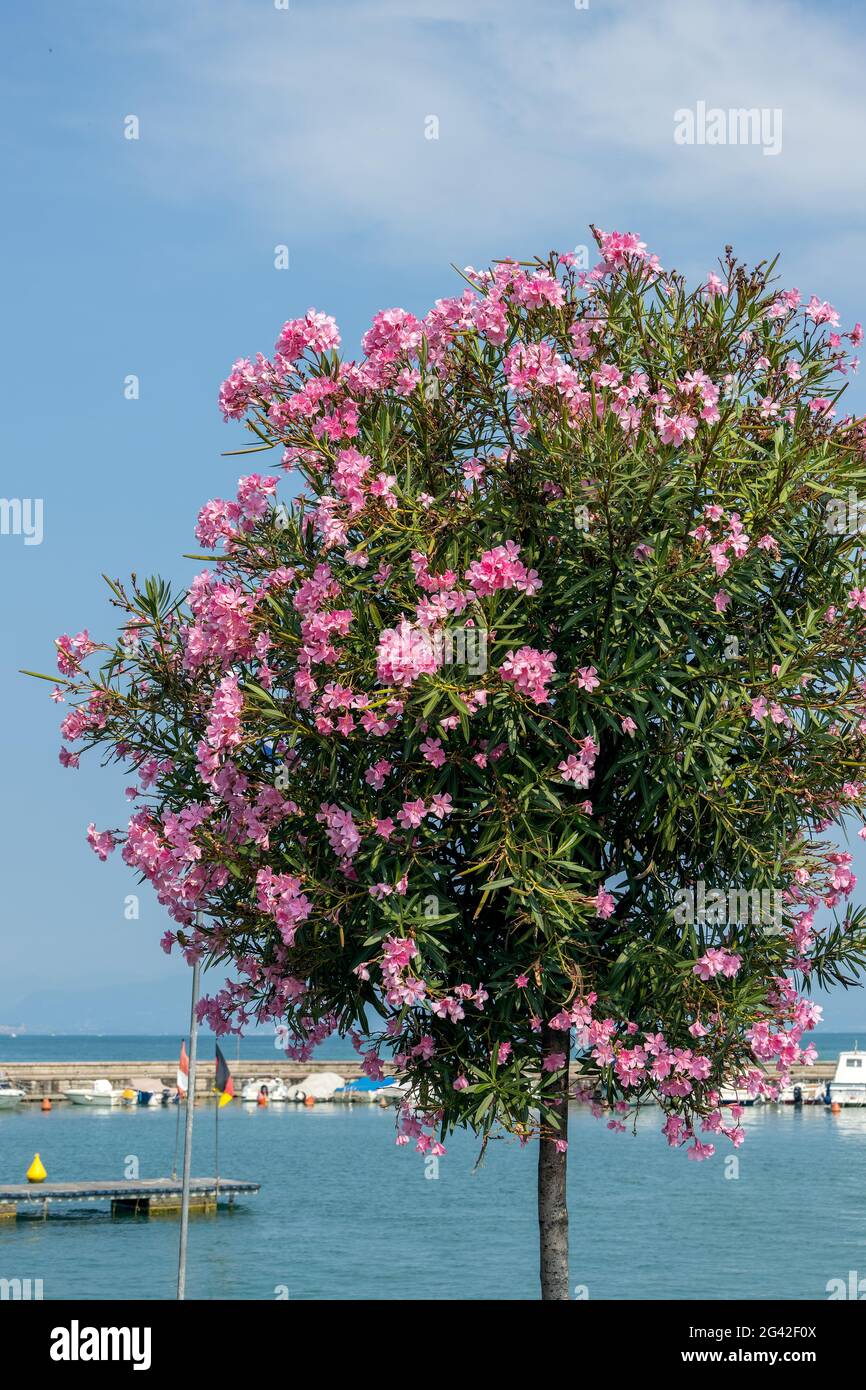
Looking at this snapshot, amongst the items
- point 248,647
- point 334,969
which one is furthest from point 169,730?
point 334,969

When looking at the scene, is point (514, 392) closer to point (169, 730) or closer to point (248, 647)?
point (248, 647)

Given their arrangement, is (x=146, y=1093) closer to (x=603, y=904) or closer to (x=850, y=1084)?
(x=850, y=1084)

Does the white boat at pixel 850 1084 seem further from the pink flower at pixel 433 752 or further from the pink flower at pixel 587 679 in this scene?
the pink flower at pixel 433 752

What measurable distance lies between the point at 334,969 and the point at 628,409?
→ 4374 mm

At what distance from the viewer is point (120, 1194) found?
65875 millimetres

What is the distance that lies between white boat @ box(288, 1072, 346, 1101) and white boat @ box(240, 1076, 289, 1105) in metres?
0.92

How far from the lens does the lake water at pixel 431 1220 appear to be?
59.6m

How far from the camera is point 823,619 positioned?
34.1 ft

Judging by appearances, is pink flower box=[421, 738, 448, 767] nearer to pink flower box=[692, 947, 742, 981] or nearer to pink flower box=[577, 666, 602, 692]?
pink flower box=[577, 666, 602, 692]

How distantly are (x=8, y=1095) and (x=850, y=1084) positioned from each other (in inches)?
2719

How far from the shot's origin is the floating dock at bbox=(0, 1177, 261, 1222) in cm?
6419

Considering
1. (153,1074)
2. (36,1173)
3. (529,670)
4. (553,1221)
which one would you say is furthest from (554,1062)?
(153,1074)

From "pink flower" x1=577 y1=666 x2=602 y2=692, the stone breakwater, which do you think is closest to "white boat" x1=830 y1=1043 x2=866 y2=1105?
the stone breakwater

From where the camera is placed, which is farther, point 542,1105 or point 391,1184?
point 391,1184
